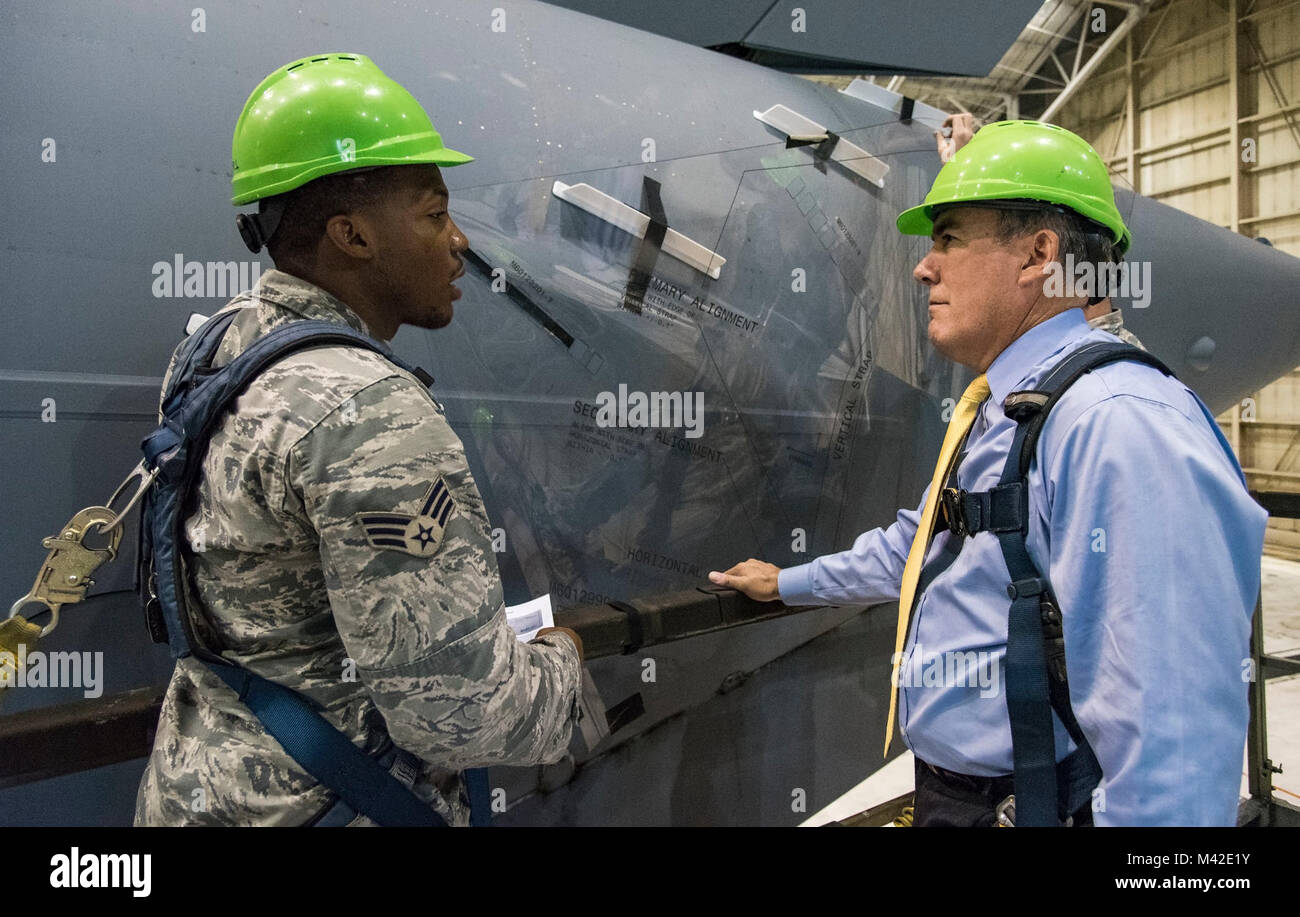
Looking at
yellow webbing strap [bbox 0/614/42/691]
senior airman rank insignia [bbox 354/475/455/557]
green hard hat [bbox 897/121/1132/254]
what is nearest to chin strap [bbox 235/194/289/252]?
senior airman rank insignia [bbox 354/475/455/557]

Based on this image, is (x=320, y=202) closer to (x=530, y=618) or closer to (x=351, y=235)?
(x=351, y=235)

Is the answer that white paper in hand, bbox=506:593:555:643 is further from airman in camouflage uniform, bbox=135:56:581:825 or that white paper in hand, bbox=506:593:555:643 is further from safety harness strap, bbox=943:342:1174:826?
safety harness strap, bbox=943:342:1174:826

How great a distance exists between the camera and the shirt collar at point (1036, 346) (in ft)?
4.33

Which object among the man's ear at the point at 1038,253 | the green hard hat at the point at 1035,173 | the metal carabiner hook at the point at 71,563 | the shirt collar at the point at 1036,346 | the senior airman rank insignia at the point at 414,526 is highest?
the green hard hat at the point at 1035,173

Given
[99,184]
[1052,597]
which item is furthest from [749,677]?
[99,184]

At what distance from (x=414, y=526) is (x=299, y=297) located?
0.43m

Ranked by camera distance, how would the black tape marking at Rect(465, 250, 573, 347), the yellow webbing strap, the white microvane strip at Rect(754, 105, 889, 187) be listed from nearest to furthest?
the yellow webbing strap → the black tape marking at Rect(465, 250, 573, 347) → the white microvane strip at Rect(754, 105, 889, 187)

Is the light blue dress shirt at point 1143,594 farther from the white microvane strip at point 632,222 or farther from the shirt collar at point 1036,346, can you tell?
the white microvane strip at point 632,222

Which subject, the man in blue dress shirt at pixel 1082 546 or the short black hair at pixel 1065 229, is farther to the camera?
the short black hair at pixel 1065 229

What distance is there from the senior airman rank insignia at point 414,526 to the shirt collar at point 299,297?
337 mm

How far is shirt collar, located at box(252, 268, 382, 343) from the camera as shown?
1.16 m

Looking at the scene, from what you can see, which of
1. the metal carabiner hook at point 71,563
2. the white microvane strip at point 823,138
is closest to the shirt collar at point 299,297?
the metal carabiner hook at point 71,563

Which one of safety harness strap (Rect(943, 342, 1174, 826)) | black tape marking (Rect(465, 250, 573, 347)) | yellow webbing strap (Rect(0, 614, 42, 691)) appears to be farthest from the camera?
black tape marking (Rect(465, 250, 573, 347))
